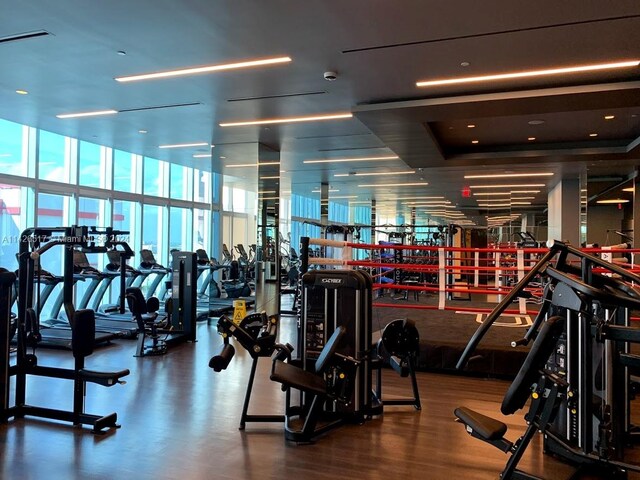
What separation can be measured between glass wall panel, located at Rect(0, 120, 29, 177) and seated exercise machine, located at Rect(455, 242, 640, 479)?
323 inches

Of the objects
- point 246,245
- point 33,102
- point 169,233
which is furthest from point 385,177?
point 33,102

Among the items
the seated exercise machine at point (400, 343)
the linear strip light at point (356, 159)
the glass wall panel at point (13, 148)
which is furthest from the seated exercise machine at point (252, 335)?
the linear strip light at point (356, 159)

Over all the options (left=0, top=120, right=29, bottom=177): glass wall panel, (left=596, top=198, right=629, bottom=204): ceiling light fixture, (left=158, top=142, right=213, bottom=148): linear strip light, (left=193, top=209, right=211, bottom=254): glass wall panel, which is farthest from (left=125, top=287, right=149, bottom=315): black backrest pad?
Answer: (left=596, top=198, right=629, bottom=204): ceiling light fixture

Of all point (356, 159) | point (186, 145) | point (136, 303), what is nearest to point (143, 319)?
point (136, 303)

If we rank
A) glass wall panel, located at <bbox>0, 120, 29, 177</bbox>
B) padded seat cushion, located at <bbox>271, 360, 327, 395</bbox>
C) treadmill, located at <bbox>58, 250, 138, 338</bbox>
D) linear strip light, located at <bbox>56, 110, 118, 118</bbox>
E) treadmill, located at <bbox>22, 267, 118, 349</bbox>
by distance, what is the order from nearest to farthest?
padded seat cushion, located at <bbox>271, 360, 327, 395</bbox>
treadmill, located at <bbox>22, 267, 118, 349</bbox>
linear strip light, located at <bbox>56, 110, 118, 118</bbox>
treadmill, located at <bbox>58, 250, 138, 338</bbox>
glass wall panel, located at <bbox>0, 120, 29, 177</bbox>

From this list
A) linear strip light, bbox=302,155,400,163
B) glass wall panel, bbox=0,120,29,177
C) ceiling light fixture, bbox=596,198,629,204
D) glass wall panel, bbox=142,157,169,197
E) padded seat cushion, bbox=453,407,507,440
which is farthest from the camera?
ceiling light fixture, bbox=596,198,629,204

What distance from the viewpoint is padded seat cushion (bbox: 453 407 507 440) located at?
2613 millimetres

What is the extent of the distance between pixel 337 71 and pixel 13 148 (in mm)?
6134

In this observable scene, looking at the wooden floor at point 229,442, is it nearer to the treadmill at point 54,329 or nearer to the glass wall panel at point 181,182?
the treadmill at point 54,329

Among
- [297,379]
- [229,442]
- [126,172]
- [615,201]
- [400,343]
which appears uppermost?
[126,172]

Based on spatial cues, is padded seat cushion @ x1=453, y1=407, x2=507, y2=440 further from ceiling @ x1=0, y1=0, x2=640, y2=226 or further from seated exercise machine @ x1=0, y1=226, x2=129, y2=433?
ceiling @ x1=0, y1=0, x2=640, y2=226

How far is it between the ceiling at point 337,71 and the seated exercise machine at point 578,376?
7.54 feet

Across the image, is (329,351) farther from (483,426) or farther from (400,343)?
(483,426)

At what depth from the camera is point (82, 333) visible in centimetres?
364
